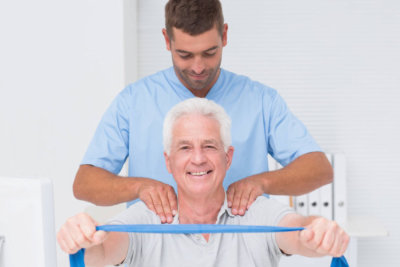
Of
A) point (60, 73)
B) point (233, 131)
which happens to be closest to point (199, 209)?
point (233, 131)

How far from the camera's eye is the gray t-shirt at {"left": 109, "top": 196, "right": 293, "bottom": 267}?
4.71 feet

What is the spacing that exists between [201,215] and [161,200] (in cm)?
16

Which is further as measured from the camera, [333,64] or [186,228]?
[333,64]

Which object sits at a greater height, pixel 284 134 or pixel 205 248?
pixel 284 134

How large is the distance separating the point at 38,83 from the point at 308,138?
1654 millimetres

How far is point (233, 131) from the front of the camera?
6.03 ft

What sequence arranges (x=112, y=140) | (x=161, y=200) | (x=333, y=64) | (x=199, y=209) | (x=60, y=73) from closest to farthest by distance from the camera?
(x=161, y=200), (x=199, y=209), (x=112, y=140), (x=60, y=73), (x=333, y=64)

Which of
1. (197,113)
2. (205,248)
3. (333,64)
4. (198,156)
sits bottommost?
(205,248)

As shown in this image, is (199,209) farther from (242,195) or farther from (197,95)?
(197,95)

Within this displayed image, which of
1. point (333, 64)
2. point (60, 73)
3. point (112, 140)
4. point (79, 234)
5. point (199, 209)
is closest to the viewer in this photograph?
point (79, 234)

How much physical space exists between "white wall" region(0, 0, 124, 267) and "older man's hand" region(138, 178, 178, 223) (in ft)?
4.96

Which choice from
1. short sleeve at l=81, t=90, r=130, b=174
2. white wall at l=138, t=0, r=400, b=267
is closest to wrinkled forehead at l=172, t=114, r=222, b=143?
short sleeve at l=81, t=90, r=130, b=174

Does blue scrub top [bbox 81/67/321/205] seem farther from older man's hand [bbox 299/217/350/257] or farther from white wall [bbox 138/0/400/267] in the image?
white wall [bbox 138/0/400/267]

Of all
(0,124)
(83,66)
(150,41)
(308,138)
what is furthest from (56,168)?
(308,138)
